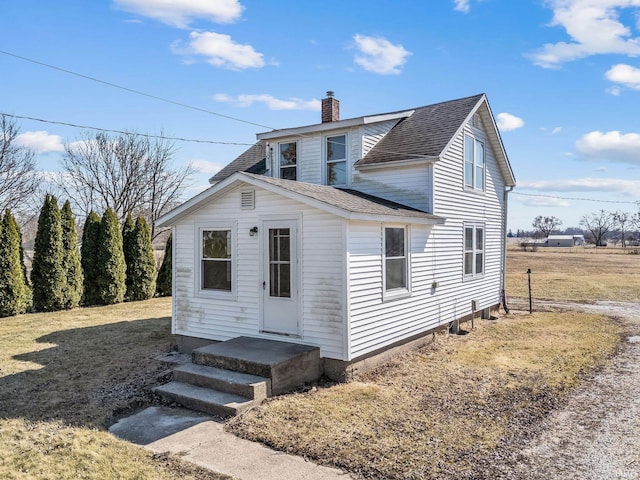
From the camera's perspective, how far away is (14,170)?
81.3 feet

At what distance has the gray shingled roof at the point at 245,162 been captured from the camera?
13.4m

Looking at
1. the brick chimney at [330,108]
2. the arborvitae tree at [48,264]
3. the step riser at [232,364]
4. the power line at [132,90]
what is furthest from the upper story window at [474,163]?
the arborvitae tree at [48,264]

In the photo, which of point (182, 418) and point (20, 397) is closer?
point (182, 418)

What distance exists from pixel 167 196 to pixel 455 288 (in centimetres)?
2262

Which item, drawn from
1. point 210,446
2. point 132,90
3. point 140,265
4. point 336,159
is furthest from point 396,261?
point 140,265

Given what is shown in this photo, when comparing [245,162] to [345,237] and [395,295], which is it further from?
[345,237]

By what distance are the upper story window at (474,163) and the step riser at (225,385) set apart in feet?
26.5

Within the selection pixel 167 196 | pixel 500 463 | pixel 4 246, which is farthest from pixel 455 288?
pixel 167 196

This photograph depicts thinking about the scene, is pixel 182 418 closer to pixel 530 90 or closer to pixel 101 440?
pixel 101 440

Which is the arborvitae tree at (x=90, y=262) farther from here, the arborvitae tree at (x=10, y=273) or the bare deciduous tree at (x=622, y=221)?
the bare deciduous tree at (x=622, y=221)

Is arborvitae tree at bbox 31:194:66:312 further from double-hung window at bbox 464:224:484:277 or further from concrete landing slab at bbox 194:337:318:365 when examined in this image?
double-hung window at bbox 464:224:484:277

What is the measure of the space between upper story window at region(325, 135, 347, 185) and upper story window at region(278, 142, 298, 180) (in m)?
0.98

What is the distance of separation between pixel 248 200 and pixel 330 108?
5.39 meters

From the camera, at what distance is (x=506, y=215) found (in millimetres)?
14461
